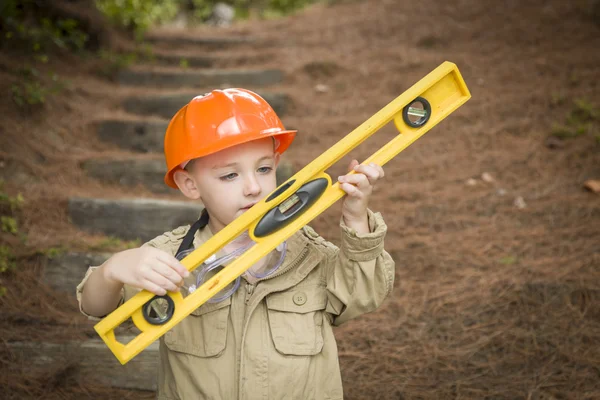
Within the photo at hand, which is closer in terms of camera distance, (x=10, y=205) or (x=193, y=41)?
(x=10, y=205)

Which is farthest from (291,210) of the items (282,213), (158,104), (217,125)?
(158,104)

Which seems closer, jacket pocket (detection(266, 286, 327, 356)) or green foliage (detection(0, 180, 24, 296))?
jacket pocket (detection(266, 286, 327, 356))

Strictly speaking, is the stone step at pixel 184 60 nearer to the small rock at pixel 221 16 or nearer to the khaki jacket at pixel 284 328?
the khaki jacket at pixel 284 328

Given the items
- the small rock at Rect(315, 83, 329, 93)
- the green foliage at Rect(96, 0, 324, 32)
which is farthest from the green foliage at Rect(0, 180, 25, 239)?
the green foliage at Rect(96, 0, 324, 32)

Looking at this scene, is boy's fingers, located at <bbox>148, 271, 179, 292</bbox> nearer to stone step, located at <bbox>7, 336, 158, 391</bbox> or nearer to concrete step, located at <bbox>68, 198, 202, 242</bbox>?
stone step, located at <bbox>7, 336, 158, 391</bbox>

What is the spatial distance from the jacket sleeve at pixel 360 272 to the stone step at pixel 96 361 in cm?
117

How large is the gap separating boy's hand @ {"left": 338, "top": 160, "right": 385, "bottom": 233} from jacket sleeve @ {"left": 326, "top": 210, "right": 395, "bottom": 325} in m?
0.03

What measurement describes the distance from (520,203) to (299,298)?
2570 millimetres

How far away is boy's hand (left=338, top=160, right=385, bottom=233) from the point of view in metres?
1.64

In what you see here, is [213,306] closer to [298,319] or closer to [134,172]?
[298,319]

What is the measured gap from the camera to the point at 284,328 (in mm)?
1820

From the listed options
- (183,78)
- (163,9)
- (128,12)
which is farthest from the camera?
(163,9)

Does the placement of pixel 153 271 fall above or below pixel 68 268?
above

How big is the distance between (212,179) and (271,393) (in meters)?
0.68
